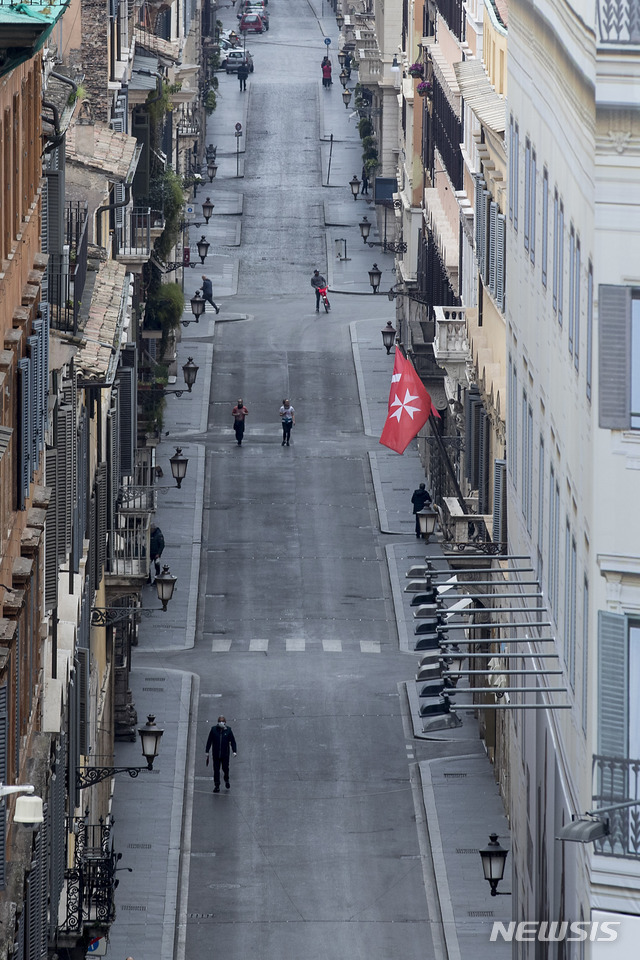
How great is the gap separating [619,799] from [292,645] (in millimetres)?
34879

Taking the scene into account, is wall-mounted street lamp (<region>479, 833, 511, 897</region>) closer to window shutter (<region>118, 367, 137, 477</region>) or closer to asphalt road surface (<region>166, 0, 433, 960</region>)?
asphalt road surface (<region>166, 0, 433, 960</region>)

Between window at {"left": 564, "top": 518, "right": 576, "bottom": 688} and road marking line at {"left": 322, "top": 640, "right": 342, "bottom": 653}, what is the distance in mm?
31322

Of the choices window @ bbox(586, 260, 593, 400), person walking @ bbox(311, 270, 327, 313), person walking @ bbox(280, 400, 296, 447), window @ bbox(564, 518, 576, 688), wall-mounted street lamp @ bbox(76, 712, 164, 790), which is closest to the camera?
window @ bbox(586, 260, 593, 400)

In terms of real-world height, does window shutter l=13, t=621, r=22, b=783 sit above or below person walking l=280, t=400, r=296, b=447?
above

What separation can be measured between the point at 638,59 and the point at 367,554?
43559mm

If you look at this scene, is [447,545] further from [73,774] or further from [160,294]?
[160,294]

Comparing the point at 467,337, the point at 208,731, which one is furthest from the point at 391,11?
the point at 208,731

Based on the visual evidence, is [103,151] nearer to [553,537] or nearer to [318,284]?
[553,537]

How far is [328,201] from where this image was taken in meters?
112

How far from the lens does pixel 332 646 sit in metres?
58.3

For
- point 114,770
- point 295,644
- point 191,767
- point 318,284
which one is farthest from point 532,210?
point 318,284

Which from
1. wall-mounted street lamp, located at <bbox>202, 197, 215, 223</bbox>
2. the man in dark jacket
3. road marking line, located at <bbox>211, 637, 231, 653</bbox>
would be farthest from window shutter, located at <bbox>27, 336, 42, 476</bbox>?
wall-mounted street lamp, located at <bbox>202, 197, 215, 223</bbox>

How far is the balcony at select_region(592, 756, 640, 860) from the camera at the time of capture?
76.6ft

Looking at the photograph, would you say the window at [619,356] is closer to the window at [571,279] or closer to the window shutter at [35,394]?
the window at [571,279]
